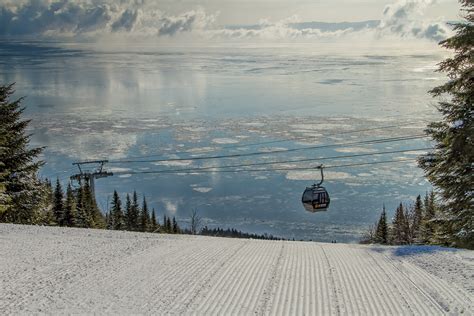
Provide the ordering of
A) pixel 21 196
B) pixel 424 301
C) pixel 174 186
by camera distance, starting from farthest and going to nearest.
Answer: pixel 174 186, pixel 21 196, pixel 424 301

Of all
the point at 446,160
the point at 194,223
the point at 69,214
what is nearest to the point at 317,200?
the point at 446,160

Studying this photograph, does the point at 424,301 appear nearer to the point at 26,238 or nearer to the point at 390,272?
the point at 390,272

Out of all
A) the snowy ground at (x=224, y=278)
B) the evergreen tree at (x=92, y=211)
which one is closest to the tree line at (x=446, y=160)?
the snowy ground at (x=224, y=278)

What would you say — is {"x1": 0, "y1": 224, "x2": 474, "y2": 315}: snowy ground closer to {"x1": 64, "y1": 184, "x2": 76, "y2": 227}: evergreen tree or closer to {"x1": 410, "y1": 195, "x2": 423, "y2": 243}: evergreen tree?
{"x1": 64, "y1": 184, "x2": 76, "y2": 227}: evergreen tree

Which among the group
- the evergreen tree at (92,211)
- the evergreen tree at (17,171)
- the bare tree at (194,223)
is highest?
the evergreen tree at (17,171)

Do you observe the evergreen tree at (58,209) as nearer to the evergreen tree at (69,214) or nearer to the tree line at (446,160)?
the evergreen tree at (69,214)

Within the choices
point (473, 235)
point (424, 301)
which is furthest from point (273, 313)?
point (473, 235)
